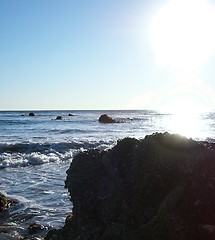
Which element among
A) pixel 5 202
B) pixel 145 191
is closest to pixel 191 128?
pixel 5 202

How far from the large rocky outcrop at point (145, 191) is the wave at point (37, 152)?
1368cm

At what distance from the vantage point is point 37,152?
77.4ft

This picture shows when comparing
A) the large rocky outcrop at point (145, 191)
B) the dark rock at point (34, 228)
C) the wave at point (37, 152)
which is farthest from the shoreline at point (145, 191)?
the wave at point (37, 152)

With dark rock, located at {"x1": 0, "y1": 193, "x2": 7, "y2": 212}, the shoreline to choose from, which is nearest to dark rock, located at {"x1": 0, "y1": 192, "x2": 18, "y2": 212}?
dark rock, located at {"x1": 0, "y1": 193, "x2": 7, "y2": 212}

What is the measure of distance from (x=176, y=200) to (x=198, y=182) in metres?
0.38

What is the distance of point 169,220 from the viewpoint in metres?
4.09

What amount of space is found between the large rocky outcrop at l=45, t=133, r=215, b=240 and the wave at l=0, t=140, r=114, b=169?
13681 mm

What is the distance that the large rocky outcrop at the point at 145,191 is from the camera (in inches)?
162

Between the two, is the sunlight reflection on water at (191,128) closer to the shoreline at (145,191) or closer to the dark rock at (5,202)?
the dark rock at (5,202)

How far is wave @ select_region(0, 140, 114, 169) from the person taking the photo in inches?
774

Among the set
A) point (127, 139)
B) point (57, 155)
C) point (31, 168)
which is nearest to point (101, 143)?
point (57, 155)

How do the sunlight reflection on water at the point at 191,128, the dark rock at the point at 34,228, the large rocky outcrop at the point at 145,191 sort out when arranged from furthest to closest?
the sunlight reflection on water at the point at 191,128 < the dark rock at the point at 34,228 < the large rocky outcrop at the point at 145,191

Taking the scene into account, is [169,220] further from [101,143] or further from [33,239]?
[101,143]

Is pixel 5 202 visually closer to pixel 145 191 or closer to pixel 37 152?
pixel 145 191
